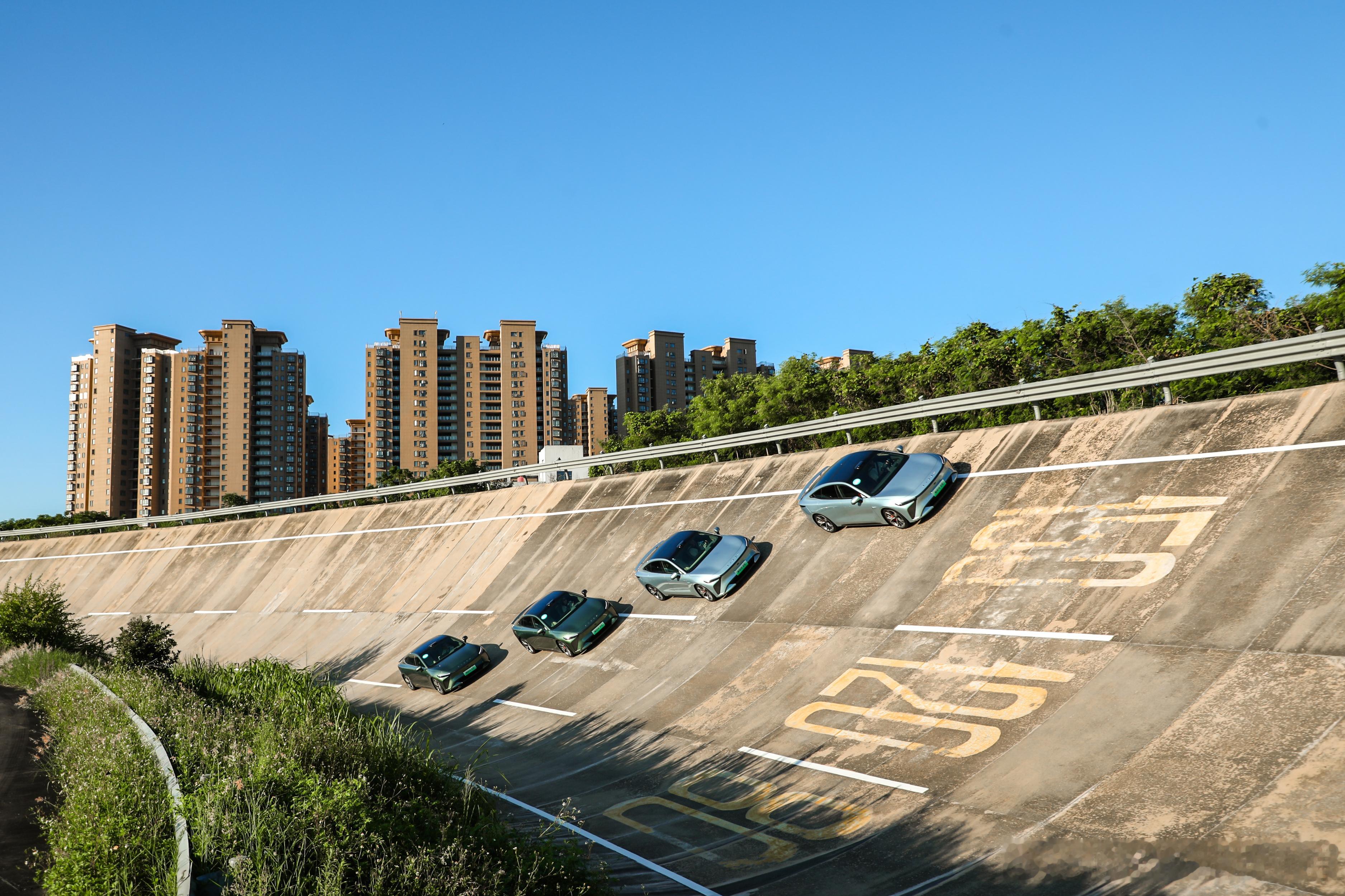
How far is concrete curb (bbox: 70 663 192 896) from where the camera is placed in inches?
219

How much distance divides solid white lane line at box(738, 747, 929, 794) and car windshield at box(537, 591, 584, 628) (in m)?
7.31

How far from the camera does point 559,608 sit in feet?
59.7

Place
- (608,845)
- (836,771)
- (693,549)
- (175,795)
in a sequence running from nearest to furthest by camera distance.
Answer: (175,795)
(608,845)
(836,771)
(693,549)

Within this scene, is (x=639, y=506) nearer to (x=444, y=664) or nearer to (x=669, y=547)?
(x=669, y=547)

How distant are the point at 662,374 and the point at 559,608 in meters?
144

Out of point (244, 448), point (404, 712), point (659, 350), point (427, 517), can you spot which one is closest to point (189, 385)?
point (244, 448)

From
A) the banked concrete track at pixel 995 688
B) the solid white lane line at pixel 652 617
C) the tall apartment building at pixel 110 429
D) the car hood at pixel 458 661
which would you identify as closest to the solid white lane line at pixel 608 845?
the banked concrete track at pixel 995 688

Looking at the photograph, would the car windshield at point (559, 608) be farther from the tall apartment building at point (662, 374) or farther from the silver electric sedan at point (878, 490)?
the tall apartment building at point (662, 374)

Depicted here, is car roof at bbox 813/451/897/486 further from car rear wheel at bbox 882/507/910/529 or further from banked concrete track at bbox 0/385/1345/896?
banked concrete track at bbox 0/385/1345/896

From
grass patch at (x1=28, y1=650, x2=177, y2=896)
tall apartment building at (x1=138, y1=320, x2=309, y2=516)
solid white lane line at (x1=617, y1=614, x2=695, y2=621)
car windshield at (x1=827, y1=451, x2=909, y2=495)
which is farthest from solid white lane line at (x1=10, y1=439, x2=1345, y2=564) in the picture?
tall apartment building at (x1=138, y1=320, x2=309, y2=516)

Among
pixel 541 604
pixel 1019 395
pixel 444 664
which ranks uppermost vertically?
pixel 1019 395

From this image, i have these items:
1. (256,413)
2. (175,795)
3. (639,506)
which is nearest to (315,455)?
(256,413)

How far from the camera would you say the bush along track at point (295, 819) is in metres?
5.80

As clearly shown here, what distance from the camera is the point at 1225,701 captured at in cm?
840
